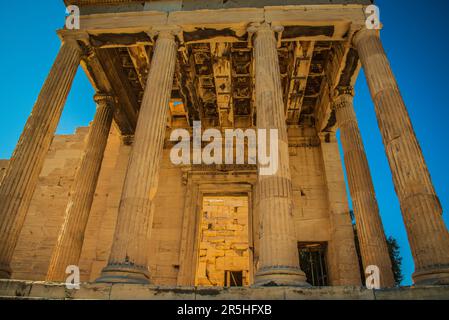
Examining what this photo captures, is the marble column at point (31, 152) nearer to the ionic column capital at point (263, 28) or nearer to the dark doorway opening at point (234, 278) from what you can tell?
the ionic column capital at point (263, 28)

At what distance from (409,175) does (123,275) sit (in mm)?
7898

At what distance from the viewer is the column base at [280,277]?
22.2 feet

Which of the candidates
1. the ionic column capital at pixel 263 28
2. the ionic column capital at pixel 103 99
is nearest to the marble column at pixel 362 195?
the ionic column capital at pixel 263 28

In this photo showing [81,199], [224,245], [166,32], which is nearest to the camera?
[166,32]

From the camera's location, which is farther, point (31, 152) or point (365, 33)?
point (365, 33)

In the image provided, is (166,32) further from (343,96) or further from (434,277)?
(434,277)

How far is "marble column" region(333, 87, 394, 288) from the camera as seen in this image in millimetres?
10148

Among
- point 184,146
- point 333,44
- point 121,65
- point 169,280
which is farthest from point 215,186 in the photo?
point 333,44

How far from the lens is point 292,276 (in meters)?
6.97

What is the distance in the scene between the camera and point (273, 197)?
26.3 feet

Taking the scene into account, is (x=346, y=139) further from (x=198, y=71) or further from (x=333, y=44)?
(x=198, y=71)

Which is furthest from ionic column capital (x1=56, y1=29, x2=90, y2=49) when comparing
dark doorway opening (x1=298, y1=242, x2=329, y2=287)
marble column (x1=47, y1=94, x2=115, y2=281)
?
dark doorway opening (x1=298, y1=242, x2=329, y2=287)

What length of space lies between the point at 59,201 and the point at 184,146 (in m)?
6.96

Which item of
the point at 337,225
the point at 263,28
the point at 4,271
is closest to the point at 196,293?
the point at 4,271
